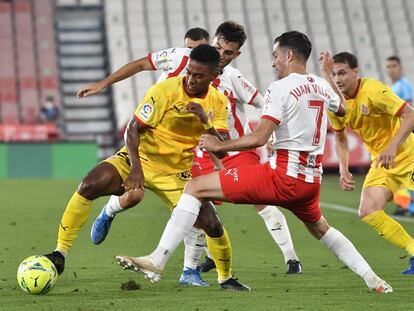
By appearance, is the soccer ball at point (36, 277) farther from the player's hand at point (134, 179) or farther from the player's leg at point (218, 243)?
the player's leg at point (218, 243)

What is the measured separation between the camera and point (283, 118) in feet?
21.1

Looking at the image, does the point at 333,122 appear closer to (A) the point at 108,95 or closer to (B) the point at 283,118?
(B) the point at 283,118

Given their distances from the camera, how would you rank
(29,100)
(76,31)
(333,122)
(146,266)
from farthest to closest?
1. (76,31)
2. (29,100)
3. (333,122)
4. (146,266)

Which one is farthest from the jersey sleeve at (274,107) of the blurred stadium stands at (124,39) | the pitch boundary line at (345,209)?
the blurred stadium stands at (124,39)

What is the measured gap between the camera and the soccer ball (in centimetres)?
637

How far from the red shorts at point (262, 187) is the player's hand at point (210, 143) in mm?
258

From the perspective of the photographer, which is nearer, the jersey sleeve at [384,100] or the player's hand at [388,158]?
the player's hand at [388,158]

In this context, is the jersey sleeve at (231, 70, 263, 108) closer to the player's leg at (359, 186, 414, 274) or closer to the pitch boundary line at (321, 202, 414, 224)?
Result: the player's leg at (359, 186, 414, 274)

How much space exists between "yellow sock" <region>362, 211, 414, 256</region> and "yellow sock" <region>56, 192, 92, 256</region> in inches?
86.7

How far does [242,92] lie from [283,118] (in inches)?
78.5

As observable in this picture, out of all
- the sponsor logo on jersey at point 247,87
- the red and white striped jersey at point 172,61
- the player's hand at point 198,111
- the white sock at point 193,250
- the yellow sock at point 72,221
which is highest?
the red and white striped jersey at point 172,61

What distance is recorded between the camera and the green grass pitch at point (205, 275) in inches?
240

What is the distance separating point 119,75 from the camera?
7570 mm

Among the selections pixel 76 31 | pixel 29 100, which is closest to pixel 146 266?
pixel 29 100
